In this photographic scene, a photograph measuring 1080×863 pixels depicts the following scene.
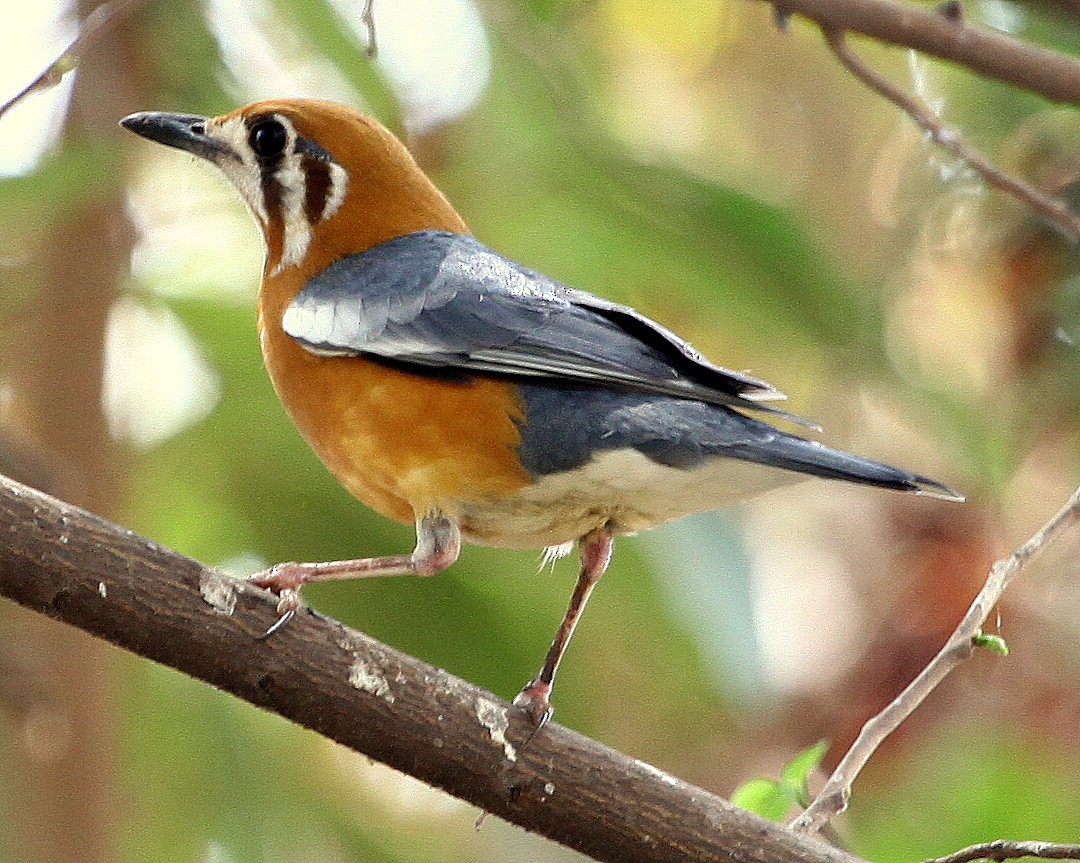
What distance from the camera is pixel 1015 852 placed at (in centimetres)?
260

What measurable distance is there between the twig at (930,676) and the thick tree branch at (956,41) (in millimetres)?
1701

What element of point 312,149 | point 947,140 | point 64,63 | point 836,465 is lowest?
point 836,465

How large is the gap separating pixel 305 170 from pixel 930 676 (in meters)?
2.04

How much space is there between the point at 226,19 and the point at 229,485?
1.64 m

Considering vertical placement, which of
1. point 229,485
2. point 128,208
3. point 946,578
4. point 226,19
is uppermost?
point 226,19

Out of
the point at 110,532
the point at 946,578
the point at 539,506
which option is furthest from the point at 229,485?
Result: the point at 946,578

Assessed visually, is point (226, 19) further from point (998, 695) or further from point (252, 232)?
point (998, 695)

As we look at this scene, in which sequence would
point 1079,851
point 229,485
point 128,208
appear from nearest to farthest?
point 1079,851
point 229,485
point 128,208

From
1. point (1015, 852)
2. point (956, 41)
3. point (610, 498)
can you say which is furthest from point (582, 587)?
point (956, 41)

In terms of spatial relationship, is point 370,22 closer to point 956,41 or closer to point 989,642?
point 956,41

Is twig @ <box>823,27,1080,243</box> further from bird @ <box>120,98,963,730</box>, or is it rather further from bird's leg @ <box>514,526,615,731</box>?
bird's leg @ <box>514,526,615,731</box>

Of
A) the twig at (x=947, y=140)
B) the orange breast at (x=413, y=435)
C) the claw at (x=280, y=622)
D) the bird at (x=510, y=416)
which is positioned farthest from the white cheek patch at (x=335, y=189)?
the claw at (x=280, y=622)

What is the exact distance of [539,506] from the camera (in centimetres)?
341

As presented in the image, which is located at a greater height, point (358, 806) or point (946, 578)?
point (946, 578)
